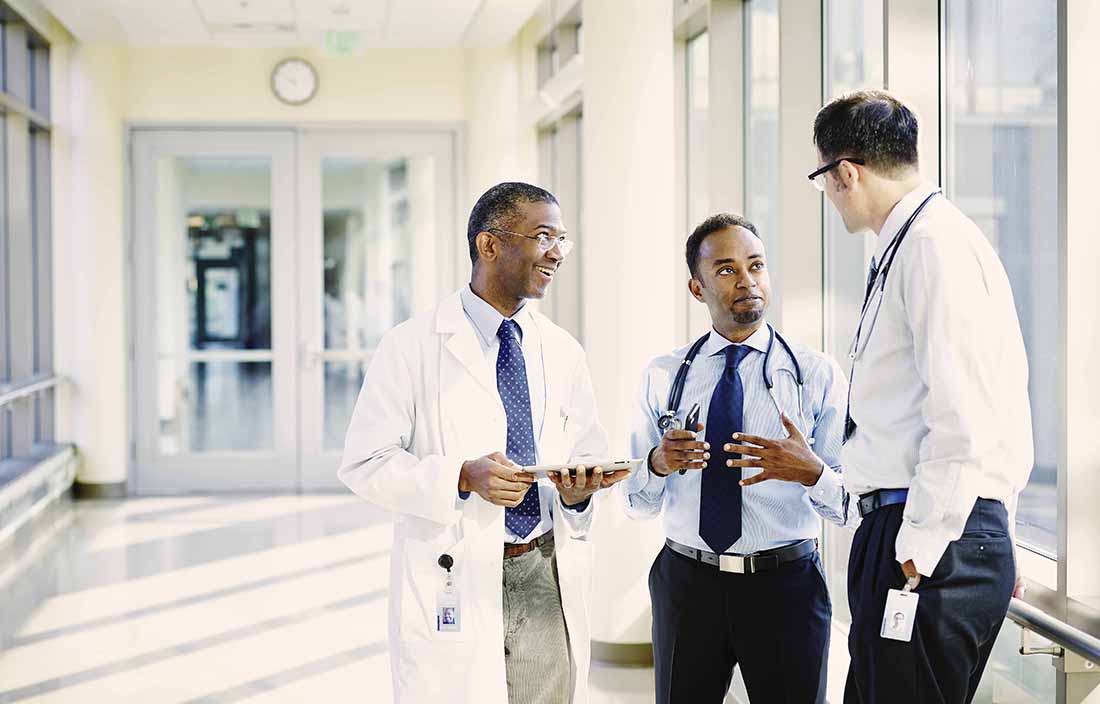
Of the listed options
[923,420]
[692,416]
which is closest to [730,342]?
[692,416]

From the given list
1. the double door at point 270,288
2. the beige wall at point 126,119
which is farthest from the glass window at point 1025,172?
the double door at point 270,288

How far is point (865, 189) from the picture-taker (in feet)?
7.00

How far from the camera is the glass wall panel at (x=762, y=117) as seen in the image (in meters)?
4.43

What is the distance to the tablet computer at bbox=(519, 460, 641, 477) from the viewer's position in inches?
92.8

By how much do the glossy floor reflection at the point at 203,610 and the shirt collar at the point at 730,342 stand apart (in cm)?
210

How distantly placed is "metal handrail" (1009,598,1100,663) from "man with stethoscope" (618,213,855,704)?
1.32 ft

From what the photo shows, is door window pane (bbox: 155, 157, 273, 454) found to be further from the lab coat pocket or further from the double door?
the lab coat pocket

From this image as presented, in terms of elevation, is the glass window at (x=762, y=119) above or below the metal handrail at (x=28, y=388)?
above

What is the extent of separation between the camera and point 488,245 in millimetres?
2607

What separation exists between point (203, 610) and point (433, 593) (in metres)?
3.71

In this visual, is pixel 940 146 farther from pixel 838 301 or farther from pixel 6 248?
pixel 6 248

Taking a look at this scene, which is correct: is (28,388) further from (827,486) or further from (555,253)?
(827,486)

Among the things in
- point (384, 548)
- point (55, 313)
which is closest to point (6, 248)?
point (55, 313)

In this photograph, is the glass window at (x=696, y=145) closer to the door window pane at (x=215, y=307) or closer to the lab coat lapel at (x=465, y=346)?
the lab coat lapel at (x=465, y=346)
